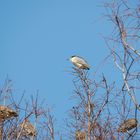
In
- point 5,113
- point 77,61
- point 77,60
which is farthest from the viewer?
point 77,60

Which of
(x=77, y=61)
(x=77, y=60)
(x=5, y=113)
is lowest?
(x=5, y=113)

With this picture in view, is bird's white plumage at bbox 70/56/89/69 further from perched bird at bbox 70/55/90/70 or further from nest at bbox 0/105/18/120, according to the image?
nest at bbox 0/105/18/120

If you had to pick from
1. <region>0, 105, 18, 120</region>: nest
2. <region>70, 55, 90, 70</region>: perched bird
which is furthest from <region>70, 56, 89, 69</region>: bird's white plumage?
<region>0, 105, 18, 120</region>: nest

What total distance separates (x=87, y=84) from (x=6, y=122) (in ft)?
10.1

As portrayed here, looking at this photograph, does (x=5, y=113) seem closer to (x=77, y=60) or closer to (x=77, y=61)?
(x=77, y=61)

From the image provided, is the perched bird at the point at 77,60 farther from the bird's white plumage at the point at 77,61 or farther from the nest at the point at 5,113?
the nest at the point at 5,113

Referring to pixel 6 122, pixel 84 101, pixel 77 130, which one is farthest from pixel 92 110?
pixel 6 122

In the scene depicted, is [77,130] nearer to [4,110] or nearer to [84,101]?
[84,101]

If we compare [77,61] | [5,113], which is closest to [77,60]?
[77,61]

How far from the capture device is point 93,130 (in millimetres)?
7305

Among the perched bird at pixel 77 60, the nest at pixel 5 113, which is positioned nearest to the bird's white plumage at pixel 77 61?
the perched bird at pixel 77 60

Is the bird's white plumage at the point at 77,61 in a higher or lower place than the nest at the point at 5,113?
higher

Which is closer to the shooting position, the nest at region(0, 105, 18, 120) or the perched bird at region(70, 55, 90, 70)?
the nest at region(0, 105, 18, 120)

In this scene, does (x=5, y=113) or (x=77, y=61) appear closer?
(x=5, y=113)
